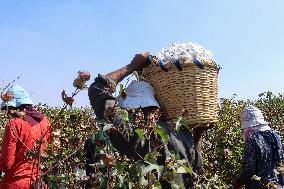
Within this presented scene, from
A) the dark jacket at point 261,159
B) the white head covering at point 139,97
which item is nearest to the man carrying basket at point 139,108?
the white head covering at point 139,97

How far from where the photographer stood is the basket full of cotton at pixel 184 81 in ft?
9.44

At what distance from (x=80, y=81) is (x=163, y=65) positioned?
48.5 inches

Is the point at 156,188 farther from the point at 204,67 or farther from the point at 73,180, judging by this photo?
the point at 204,67

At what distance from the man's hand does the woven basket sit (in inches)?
1.8

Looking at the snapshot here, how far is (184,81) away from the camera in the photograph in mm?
2881

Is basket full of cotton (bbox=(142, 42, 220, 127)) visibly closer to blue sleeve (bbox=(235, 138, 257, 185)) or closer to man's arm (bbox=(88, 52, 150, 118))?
man's arm (bbox=(88, 52, 150, 118))

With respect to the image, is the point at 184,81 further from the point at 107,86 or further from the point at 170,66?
the point at 107,86

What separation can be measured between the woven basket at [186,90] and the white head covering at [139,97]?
0.08 m

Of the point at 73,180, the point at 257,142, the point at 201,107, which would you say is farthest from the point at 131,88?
the point at 257,142

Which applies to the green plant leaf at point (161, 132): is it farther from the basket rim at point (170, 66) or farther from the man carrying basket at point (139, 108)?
the basket rim at point (170, 66)

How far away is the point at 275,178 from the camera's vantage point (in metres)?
4.27

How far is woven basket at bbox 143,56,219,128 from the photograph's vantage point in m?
2.88

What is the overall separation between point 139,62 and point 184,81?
0.99 feet

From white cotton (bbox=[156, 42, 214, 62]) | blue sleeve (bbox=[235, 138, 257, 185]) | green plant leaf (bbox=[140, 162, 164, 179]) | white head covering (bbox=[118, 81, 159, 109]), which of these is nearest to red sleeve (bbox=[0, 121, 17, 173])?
white head covering (bbox=[118, 81, 159, 109])
